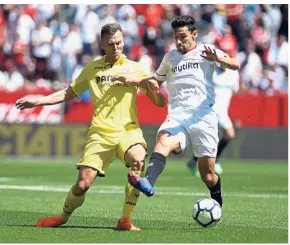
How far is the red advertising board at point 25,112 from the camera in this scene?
85.5 feet

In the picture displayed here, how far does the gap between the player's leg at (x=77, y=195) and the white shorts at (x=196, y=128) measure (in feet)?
3.39

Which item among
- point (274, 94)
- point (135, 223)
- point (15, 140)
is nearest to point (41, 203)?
point (135, 223)

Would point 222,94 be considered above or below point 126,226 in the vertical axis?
below

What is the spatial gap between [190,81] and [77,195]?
1837 mm

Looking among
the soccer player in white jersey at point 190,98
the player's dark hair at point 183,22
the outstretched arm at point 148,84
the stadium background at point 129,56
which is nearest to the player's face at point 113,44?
the outstretched arm at point 148,84

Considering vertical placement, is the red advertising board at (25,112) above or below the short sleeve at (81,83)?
below

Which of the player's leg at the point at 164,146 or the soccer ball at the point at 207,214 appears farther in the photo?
the soccer ball at the point at 207,214

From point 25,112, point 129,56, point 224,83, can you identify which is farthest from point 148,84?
point 129,56

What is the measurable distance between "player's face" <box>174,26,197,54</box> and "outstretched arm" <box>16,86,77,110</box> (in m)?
1.33

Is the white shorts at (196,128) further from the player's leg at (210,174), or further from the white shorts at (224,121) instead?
the white shorts at (224,121)

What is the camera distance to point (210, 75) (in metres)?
11.8

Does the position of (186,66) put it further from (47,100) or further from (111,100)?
(47,100)

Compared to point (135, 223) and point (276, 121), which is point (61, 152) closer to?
point (276, 121)

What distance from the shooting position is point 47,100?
11.6 m
